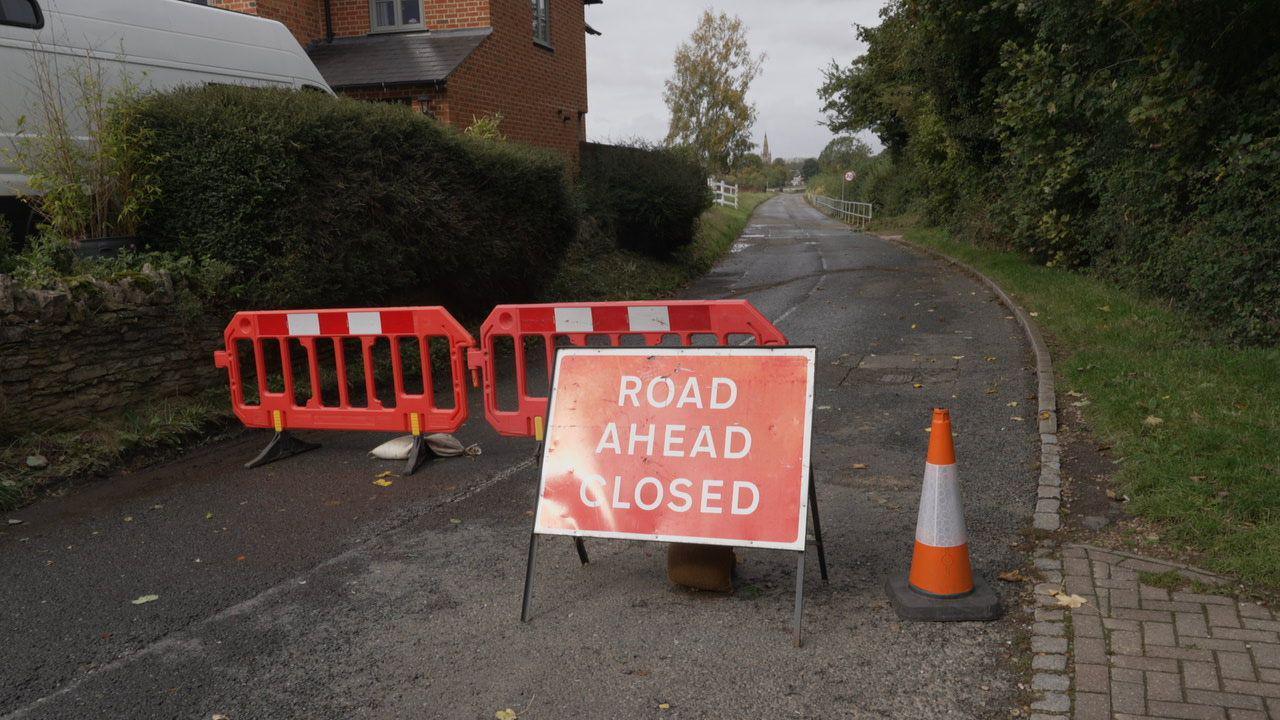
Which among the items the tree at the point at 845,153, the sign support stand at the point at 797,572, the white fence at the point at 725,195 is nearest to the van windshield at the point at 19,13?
the sign support stand at the point at 797,572

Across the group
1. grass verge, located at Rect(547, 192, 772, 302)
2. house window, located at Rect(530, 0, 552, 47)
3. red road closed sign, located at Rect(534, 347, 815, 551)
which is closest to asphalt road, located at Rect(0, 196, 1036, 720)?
red road closed sign, located at Rect(534, 347, 815, 551)

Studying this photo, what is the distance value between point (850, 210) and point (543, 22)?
108 feet

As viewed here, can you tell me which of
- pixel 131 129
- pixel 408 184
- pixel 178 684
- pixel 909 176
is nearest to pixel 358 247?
pixel 408 184

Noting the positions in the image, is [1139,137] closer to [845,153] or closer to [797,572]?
[797,572]

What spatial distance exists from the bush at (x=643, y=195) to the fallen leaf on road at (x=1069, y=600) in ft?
53.2

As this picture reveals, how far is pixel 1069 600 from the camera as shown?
13.1 feet

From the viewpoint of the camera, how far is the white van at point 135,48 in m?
7.95

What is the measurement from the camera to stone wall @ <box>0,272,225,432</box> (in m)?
6.47

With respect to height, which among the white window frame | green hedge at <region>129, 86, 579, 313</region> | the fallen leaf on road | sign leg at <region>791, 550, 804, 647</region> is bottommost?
the fallen leaf on road

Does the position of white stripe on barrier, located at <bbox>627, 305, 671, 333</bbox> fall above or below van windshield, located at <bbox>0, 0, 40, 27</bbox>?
below

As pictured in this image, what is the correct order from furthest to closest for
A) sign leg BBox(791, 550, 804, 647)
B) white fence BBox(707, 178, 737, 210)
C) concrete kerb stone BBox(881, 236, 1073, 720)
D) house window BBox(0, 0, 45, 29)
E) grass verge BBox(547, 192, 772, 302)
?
white fence BBox(707, 178, 737, 210) < grass verge BBox(547, 192, 772, 302) < house window BBox(0, 0, 45, 29) < sign leg BBox(791, 550, 804, 647) < concrete kerb stone BBox(881, 236, 1073, 720)

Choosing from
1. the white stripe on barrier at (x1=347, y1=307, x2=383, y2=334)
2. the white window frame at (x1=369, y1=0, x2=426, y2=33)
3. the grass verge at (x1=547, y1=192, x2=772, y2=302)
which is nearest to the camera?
the white stripe on barrier at (x1=347, y1=307, x2=383, y2=334)

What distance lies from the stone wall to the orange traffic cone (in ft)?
20.0

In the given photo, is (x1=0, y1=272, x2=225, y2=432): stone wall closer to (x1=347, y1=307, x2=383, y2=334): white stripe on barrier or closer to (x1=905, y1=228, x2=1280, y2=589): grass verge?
(x1=347, y1=307, x2=383, y2=334): white stripe on barrier
